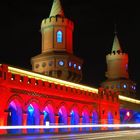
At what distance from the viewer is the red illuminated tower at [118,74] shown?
262 feet

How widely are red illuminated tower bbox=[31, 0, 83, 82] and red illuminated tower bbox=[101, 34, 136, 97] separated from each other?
72.3 ft

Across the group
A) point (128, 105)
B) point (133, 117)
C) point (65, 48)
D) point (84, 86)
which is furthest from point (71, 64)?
point (133, 117)

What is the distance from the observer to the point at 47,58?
56969mm

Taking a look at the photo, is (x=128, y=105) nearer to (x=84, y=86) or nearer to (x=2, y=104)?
(x=84, y=86)

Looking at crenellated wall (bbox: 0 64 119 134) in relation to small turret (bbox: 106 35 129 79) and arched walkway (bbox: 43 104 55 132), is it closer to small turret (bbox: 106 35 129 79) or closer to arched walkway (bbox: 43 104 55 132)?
arched walkway (bbox: 43 104 55 132)

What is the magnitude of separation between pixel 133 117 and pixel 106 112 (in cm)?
1749

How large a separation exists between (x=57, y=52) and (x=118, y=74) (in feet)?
88.3

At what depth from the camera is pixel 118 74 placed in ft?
265

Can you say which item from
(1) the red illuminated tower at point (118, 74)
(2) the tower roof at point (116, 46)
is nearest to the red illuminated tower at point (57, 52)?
(1) the red illuminated tower at point (118, 74)

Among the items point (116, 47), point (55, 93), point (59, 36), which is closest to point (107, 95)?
point (59, 36)

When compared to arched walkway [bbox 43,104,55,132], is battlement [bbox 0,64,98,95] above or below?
above

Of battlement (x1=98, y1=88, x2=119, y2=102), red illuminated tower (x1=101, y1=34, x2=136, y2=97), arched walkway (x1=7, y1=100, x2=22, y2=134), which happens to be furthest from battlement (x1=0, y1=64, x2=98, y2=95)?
red illuminated tower (x1=101, y1=34, x2=136, y2=97)

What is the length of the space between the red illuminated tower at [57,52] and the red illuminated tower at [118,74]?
72.3 ft

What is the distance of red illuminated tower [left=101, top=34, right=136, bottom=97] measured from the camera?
262 feet
